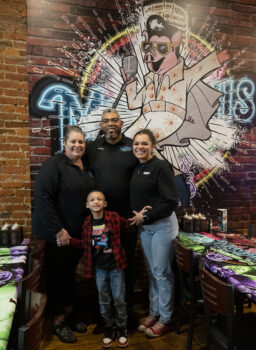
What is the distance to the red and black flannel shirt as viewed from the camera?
2.30 metres

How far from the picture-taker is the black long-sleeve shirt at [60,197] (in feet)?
7.39

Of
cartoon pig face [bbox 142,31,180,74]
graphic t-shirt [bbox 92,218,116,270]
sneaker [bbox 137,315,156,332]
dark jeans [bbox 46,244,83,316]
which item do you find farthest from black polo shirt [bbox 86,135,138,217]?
cartoon pig face [bbox 142,31,180,74]

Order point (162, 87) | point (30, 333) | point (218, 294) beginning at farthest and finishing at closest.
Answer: point (162, 87)
point (218, 294)
point (30, 333)

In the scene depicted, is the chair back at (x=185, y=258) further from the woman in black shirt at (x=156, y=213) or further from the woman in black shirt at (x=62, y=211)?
the woman in black shirt at (x=62, y=211)

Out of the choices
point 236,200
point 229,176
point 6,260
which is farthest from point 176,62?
point 6,260

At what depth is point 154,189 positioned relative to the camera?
7.88 ft

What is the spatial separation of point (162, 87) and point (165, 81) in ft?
0.25

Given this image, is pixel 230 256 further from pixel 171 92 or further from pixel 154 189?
pixel 171 92

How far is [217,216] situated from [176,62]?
180 cm

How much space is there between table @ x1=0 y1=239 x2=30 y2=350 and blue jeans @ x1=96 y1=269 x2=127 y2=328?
64 cm

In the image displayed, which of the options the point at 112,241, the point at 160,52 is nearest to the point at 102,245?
the point at 112,241

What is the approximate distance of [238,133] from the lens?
3436mm

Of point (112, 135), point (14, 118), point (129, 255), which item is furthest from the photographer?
point (14, 118)

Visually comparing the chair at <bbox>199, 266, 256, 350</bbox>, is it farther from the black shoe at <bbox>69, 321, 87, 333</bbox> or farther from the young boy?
the black shoe at <bbox>69, 321, 87, 333</bbox>
